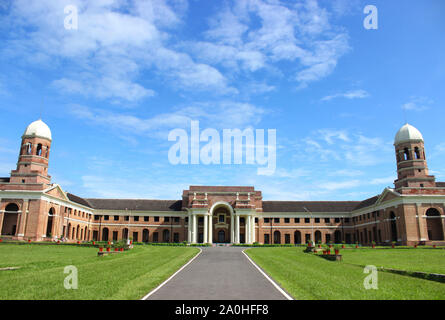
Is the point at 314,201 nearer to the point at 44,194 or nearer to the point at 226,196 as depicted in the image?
the point at 226,196

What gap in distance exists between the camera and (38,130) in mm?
57500

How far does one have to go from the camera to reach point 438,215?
51812mm

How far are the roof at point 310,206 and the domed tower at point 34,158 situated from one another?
4670 cm

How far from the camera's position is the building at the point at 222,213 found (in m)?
52.1

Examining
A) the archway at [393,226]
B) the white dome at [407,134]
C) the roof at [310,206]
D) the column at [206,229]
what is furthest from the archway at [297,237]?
the white dome at [407,134]

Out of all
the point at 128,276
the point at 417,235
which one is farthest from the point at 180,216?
the point at 128,276

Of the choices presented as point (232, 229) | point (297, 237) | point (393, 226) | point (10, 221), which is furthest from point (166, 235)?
point (393, 226)

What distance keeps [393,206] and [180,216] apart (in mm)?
44148

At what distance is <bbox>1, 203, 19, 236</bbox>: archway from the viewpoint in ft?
182

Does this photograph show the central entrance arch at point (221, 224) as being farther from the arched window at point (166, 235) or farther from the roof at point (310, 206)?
the arched window at point (166, 235)

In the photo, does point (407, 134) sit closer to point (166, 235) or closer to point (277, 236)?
point (277, 236)

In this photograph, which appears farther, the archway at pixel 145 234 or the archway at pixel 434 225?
the archway at pixel 145 234

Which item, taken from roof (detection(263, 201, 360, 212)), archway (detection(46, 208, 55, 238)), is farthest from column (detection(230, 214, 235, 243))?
archway (detection(46, 208, 55, 238))
